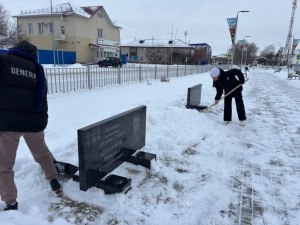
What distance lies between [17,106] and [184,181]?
2328mm

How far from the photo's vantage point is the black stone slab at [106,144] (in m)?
2.70

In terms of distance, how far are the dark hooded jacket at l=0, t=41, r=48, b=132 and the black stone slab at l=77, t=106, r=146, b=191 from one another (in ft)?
1.64

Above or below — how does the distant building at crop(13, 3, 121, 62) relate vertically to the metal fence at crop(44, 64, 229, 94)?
above

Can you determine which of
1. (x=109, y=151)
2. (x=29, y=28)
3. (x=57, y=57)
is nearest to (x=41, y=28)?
(x=29, y=28)

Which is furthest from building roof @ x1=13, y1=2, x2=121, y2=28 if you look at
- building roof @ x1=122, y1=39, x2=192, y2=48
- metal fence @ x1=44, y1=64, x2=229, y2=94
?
building roof @ x1=122, y1=39, x2=192, y2=48

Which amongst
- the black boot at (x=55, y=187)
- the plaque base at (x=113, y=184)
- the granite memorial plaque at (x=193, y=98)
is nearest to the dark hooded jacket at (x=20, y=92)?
the black boot at (x=55, y=187)

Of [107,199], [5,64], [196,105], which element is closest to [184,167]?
[107,199]

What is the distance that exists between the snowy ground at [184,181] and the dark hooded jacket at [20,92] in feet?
2.88

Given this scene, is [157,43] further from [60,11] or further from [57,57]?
[57,57]

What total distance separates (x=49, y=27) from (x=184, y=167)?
38.4 m

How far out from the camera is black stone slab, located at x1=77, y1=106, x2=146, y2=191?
270 centimetres

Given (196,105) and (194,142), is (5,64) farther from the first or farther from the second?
(196,105)

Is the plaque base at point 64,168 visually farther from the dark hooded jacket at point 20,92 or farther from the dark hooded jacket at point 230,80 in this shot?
the dark hooded jacket at point 230,80

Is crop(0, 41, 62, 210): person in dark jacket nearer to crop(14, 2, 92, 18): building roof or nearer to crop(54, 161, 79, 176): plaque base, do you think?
crop(54, 161, 79, 176): plaque base
